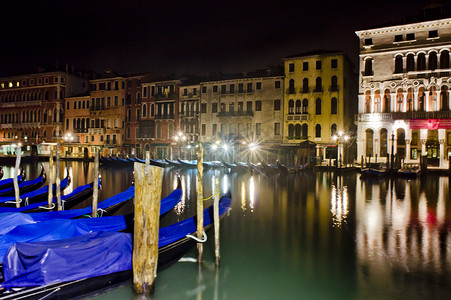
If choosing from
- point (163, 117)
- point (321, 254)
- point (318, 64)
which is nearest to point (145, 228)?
point (321, 254)

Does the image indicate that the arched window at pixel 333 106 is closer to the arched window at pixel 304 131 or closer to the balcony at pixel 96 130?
the arched window at pixel 304 131

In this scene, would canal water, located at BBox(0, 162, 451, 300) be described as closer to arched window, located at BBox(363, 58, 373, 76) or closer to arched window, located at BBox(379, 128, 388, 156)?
arched window, located at BBox(379, 128, 388, 156)

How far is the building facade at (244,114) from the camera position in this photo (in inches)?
1278

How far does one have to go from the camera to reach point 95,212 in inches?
311

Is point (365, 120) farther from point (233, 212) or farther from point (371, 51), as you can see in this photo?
point (233, 212)

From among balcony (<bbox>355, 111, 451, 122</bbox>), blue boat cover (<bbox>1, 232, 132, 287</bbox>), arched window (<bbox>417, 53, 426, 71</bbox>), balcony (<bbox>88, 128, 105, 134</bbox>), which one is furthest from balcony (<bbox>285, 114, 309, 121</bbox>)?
blue boat cover (<bbox>1, 232, 132, 287</bbox>)

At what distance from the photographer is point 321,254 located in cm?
681

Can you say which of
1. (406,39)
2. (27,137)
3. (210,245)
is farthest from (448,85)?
(27,137)

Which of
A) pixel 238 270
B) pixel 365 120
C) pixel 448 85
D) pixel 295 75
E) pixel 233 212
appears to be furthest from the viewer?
pixel 295 75

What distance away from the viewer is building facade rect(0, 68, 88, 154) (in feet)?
142

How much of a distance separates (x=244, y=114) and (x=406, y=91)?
44.6 feet

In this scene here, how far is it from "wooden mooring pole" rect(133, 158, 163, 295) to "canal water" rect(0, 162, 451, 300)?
32cm

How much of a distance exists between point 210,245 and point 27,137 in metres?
44.9

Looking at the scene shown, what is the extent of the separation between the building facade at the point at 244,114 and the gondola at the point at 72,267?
1049 inches
